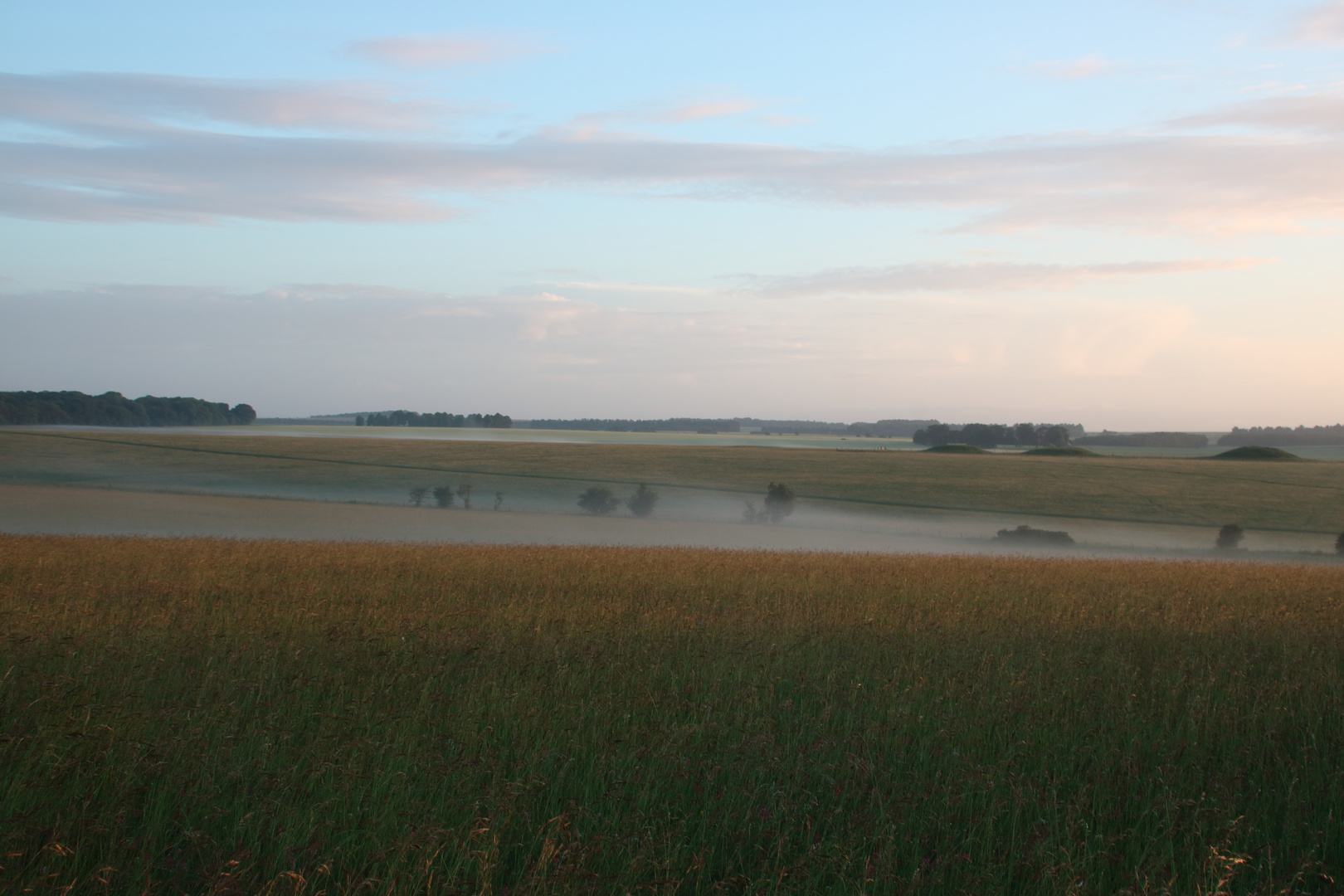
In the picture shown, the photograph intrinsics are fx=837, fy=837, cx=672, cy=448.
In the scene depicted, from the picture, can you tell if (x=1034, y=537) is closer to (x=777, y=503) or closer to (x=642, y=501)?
(x=777, y=503)

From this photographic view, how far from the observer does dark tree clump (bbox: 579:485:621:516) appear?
152 ft

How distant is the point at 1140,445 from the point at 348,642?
512 feet

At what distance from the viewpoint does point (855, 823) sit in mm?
4426

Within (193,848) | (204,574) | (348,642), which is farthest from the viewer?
(204,574)

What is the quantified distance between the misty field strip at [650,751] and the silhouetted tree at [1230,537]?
3428 centimetres

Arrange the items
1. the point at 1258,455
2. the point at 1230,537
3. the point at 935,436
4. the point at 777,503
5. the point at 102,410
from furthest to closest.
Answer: the point at 935,436 < the point at 102,410 < the point at 1258,455 < the point at 777,503 < the point at 1230,537

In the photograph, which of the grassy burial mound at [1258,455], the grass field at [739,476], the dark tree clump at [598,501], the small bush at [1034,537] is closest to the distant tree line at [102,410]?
the grass field at [739,476]

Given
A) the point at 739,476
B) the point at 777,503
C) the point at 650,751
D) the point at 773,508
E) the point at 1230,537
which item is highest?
the point at 650,751

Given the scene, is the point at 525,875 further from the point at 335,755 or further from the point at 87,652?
the point at 87,652

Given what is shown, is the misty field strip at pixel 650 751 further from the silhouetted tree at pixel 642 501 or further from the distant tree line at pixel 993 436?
the distant tree line at pixel 993 436

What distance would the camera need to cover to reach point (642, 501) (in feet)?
157

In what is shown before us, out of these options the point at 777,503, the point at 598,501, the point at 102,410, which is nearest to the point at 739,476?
the point at 777,503

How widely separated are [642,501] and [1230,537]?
29469 mm

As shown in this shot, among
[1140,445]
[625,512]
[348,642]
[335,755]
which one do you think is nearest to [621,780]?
[335,755]
